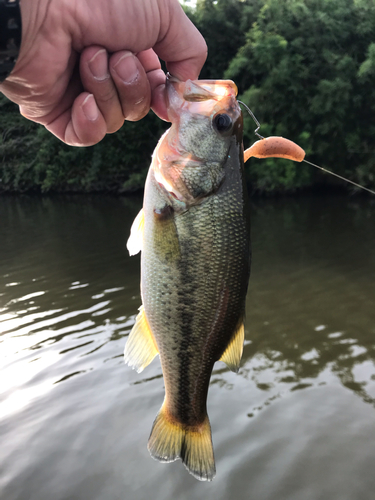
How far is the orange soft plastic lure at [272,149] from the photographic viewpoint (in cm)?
208

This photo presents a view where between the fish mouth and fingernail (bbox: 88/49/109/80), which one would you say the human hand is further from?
the fish mouth

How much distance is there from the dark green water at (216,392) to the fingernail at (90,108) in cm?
364

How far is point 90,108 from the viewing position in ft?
6.88

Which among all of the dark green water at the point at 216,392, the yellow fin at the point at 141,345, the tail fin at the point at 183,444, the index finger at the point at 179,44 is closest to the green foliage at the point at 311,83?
the dark green water at the point at 216,392

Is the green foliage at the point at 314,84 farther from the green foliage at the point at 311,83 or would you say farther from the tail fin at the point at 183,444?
the tail fin at the point at 183,444

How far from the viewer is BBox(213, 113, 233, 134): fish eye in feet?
6.53

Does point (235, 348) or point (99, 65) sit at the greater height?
point (99, 65)

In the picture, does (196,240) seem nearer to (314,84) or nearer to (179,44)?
(179,44)

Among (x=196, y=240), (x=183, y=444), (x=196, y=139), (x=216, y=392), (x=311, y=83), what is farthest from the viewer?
(x=311, y=83)

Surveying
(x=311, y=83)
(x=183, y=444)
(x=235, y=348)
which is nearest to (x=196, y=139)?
(x=235, y=348)

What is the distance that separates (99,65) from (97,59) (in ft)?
0.08

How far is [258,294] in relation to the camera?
29.6 ft

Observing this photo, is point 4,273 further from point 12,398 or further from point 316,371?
point 316,371

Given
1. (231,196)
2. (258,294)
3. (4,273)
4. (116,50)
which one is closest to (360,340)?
(258,294)
